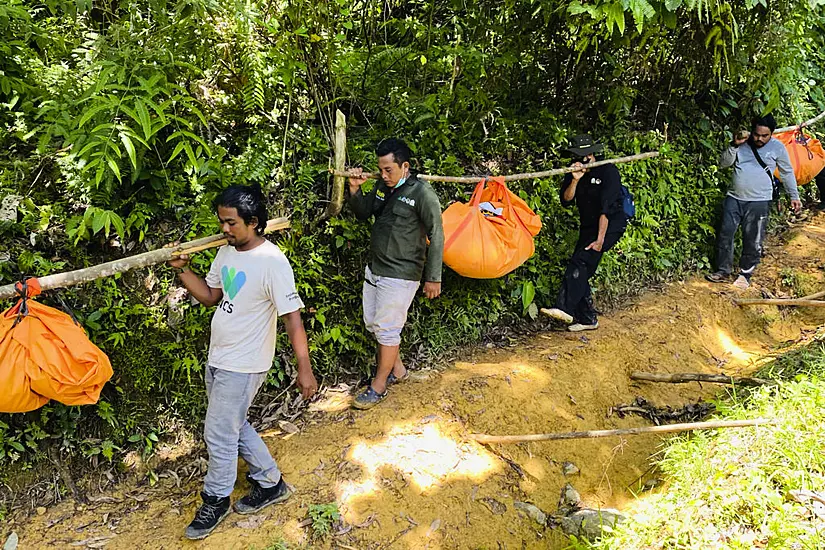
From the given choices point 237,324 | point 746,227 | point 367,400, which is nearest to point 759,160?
point 746,227

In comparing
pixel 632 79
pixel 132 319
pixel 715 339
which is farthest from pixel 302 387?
pixel 632 79

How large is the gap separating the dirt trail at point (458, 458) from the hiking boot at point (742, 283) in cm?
113

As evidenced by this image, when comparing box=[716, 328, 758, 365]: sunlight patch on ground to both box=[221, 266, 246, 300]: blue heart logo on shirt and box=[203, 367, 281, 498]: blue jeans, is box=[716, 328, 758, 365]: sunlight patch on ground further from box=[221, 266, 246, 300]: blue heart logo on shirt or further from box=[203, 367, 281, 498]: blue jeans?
box=[221, 266, 246, 300]: blue heart logo on shirt

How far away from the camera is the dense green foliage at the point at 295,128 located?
12.2 ft

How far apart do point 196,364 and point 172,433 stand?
48 centimetres

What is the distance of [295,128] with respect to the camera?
16.0ft

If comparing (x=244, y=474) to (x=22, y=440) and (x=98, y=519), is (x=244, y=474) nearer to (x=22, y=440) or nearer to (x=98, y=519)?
(x=98, y=519)

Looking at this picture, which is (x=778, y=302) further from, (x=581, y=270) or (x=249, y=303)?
(x=249, y=303)

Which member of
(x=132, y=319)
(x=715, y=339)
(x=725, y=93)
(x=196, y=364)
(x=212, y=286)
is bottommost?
(x=715, y=339)

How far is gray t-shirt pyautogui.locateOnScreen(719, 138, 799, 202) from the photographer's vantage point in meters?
7.02

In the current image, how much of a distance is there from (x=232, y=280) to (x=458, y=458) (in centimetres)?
201

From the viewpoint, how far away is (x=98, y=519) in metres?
3.51

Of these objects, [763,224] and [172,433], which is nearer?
[172,433]

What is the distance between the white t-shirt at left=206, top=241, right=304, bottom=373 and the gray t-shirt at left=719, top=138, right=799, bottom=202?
614 cm
